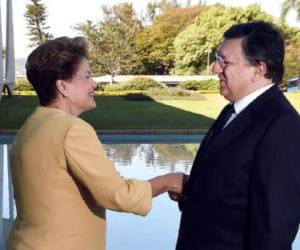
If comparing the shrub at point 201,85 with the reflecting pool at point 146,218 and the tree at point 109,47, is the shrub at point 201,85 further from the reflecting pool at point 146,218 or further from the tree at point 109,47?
the reflecting pool at point 146,218

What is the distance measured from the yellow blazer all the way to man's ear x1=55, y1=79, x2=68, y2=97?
0.06m

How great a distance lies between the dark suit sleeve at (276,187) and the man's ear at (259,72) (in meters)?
0.17

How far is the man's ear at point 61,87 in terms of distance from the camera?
1.82 meters

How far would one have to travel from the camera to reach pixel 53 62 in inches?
70.6

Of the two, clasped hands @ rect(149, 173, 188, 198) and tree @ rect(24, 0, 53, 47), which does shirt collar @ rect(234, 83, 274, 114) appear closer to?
clasped hands @ rect(149, 173, 188, 198)

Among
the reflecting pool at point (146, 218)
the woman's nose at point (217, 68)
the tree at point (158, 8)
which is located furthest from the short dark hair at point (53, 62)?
the tree at point (158, 8)

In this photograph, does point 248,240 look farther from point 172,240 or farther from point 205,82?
point 205,82

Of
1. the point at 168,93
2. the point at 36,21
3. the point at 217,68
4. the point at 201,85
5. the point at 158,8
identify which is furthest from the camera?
the point at 158,8

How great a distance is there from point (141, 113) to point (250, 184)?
14133mm

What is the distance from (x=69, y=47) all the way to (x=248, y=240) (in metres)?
0.79

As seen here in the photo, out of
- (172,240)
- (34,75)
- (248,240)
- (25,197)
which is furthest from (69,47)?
(172,240)

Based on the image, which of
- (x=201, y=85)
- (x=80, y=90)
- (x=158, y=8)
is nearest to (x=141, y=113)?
(x=201, y=85)

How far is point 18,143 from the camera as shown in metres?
1.83

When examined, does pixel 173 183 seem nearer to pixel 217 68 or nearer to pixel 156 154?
pixel 217 68
